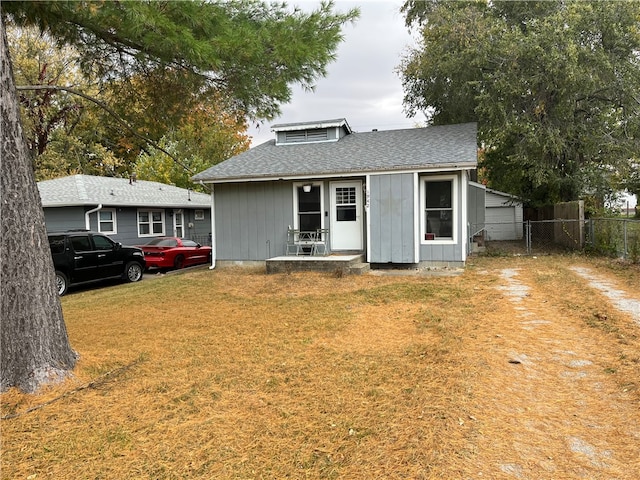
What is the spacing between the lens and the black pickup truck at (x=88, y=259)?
9.90 metres

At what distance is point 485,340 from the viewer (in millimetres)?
4883

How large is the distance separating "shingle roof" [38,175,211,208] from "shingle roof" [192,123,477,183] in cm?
Answer: 483

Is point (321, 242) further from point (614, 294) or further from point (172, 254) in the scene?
point (614, 294)

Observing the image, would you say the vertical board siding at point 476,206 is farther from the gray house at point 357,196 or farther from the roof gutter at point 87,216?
the roof gutter at point 87,216

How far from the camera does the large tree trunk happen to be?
365 cm

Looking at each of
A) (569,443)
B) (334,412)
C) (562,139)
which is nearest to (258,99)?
(334,412)

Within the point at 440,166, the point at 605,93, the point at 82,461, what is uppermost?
the point at 605,93

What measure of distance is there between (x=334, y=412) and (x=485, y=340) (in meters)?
2.40

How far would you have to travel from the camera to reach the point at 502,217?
22.1 metres

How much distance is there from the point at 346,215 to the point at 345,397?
839 centimetres

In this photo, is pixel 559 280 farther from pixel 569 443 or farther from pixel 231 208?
pixel 231 208

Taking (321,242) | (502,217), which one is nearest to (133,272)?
(321,242)

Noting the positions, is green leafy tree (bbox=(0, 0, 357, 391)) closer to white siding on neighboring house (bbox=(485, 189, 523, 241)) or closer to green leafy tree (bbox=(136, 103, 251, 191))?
green leafy tree (bbox=(136, 103, 251, 191))

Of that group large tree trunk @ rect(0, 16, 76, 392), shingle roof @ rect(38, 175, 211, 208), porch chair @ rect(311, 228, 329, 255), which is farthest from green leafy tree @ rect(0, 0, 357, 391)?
shingle roof @ rect(38, 175, 211, 208)
